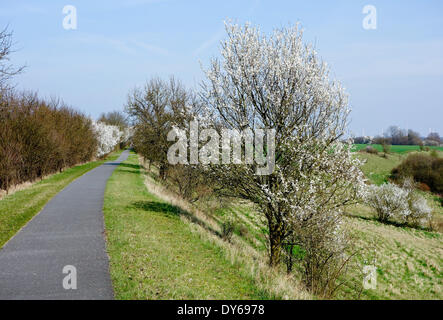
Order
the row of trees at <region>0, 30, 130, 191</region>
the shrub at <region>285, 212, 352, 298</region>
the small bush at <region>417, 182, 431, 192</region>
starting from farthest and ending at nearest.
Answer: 1. the small bush at <region>417, 182, 431, 192</region>
2. the row of trees at <region>0, 30, 130, 191</region>
3. the shrub at <region>285, 212, 352, 298</region>

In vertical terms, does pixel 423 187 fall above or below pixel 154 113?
below

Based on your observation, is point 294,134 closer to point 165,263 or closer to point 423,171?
point 165,263

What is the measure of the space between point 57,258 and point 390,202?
1415 inches

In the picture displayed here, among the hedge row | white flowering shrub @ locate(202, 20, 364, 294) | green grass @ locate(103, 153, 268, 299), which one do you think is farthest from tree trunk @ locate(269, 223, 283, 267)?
the hedge row

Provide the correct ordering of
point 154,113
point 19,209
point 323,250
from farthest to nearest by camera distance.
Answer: point 154,113 → point 19,209 → point 323,250

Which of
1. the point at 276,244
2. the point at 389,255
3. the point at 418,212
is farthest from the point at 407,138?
the point at 276,244

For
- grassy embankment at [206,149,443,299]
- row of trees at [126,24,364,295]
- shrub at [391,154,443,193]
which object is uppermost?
row of trees at [126,24,364,295]

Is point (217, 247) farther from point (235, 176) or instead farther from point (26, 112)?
point (26, 112)

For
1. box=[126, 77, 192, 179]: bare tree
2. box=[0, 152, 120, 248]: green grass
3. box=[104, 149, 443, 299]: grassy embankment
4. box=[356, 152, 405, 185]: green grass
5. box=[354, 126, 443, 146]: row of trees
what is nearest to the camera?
box=[104, 149, 443, 299]: grassy embankment

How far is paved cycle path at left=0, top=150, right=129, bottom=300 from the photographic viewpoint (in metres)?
6.30

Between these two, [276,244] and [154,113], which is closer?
[276,244]

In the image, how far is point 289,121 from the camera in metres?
11.5

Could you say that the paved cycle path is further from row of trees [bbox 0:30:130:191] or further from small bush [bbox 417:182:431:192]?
small bush [bbox 417:182:431:192]

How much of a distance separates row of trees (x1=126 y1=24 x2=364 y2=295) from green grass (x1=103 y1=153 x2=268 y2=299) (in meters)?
2.71
